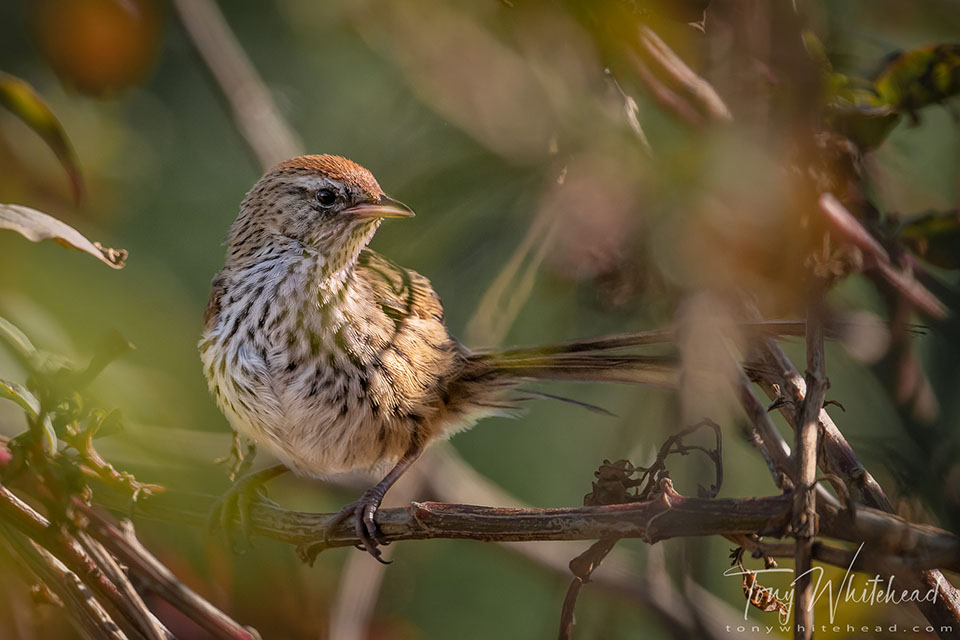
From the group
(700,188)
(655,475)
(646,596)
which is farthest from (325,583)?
(700,188)

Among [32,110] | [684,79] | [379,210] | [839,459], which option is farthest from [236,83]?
[839,459]

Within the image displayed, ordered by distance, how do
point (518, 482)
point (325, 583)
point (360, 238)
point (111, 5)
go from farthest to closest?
point (518, 482) → point (325, 583) → point (360, 238) → point (111, 5)

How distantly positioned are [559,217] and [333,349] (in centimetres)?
96

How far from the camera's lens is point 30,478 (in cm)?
158

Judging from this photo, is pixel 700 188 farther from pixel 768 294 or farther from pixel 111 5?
pixel 111 5

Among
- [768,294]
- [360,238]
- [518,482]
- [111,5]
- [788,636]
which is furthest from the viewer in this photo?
[518,482]

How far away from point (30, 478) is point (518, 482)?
10.1 ft

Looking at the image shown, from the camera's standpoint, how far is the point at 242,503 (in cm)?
258

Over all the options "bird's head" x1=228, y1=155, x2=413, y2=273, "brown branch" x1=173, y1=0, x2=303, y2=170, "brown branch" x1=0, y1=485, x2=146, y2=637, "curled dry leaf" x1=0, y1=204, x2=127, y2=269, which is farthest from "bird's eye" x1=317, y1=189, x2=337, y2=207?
"brown branch" x1=0, y1=485, x2=146, y2=637

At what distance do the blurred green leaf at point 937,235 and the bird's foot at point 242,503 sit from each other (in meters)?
1.55

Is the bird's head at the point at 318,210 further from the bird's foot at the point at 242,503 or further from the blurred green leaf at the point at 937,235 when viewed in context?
the blurred green leaf at the point at 937,235

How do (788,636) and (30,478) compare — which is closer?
(30,478)

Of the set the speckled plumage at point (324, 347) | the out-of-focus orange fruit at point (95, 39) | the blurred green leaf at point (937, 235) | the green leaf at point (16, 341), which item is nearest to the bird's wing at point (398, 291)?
the speckled plumage at point (324, 347)
